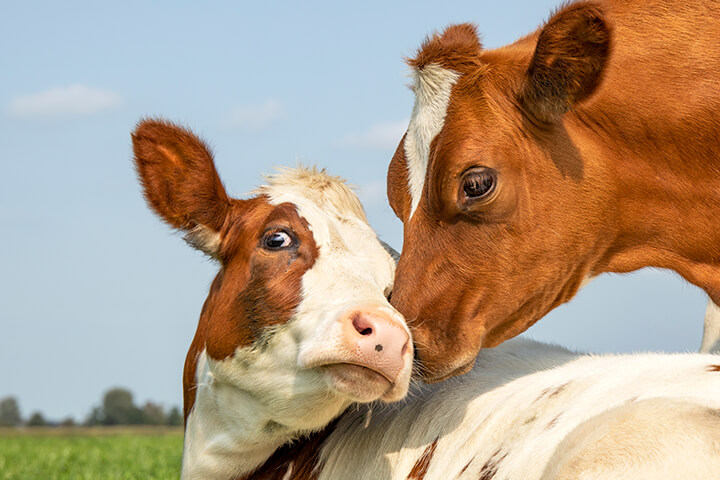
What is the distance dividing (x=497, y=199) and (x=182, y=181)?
69.8 inches

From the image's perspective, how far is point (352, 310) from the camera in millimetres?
3736

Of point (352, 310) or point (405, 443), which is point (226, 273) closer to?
point (352, 310)

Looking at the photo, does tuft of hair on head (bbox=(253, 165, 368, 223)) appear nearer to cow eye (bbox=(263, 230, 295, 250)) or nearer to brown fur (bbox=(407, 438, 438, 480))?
cow eye (bbox=(263, 230, 295, 250))

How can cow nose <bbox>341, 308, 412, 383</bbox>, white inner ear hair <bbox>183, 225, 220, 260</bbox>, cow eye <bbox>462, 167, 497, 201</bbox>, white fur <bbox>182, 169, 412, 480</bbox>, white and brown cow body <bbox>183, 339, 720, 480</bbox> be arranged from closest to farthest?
white and brown cow body <bbox>183, 339, 720, 480</bbox> → cow nose <bbox>341, 308, 412, 383</bbox> → white fur <bbox>182, 169, 412, 480</bbox> → cow eye <bbox>462, 167, 497, 201</bbox> → white inner ear hair <bbox>183, 225, 220, 260</bbox>

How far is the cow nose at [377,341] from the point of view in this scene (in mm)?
3611

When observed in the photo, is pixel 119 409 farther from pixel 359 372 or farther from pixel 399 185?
pixel 359 372

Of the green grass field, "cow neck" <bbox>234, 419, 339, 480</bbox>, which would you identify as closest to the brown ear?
"cow neck" <bbox>234, 419, 339, 480</bbox>

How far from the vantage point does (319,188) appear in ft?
15.5

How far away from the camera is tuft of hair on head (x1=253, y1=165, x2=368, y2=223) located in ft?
15.2

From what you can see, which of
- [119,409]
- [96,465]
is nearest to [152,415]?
[119,409]

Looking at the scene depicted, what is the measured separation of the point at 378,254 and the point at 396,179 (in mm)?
576

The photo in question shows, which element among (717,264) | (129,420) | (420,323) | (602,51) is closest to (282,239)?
(420,323)

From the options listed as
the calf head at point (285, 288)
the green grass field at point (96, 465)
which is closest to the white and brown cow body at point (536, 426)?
the calf head at point (285, 288)

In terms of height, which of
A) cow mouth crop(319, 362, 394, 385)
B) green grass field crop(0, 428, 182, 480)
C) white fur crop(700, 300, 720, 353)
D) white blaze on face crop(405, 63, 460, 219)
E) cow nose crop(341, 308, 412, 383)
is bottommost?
green grass field crop(0, 428, 182, 480)
